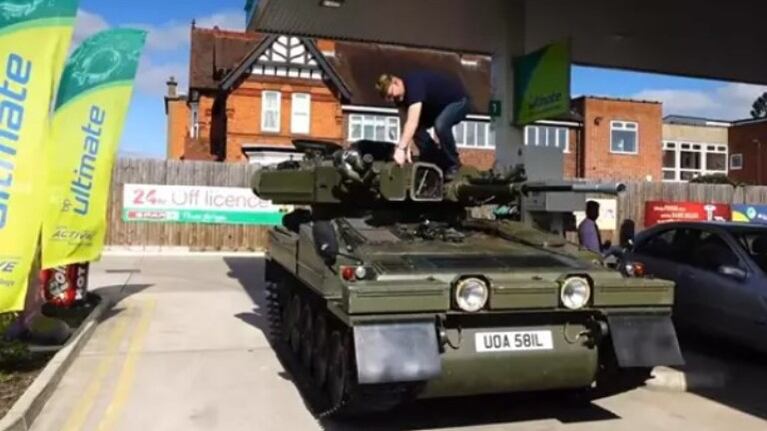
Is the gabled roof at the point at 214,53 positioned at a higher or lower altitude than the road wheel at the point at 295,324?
higher

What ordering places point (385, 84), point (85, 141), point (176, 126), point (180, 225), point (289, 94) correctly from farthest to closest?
1. point (176, 126)
2. point (289, 94)
3. point (180, 225)
4. point (85, 141)
5. point (385, 84)

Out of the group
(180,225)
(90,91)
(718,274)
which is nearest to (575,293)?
(718,274)

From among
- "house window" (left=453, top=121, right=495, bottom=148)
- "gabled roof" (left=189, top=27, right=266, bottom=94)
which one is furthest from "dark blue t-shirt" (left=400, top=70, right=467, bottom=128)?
"house window" (left=453, top=121, right=495, bottom=148)

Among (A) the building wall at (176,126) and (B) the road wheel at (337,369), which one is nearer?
(B) the road wheel at (337,369)

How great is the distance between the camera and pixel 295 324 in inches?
324

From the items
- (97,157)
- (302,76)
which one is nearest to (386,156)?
(97,157)

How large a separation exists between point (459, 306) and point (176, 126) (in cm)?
4557

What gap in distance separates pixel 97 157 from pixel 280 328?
3044mm

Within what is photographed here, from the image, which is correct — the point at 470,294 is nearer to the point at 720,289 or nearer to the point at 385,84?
the point at 385,84

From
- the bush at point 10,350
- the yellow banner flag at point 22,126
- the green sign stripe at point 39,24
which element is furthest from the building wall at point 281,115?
the yellow banner flag at point 22,126

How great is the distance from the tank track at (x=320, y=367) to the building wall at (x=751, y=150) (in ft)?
138

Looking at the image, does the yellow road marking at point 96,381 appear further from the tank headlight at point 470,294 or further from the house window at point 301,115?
the house window at point 301,115

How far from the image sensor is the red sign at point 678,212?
25.4 m

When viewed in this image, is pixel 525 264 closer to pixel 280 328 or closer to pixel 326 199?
pixel 326 199
